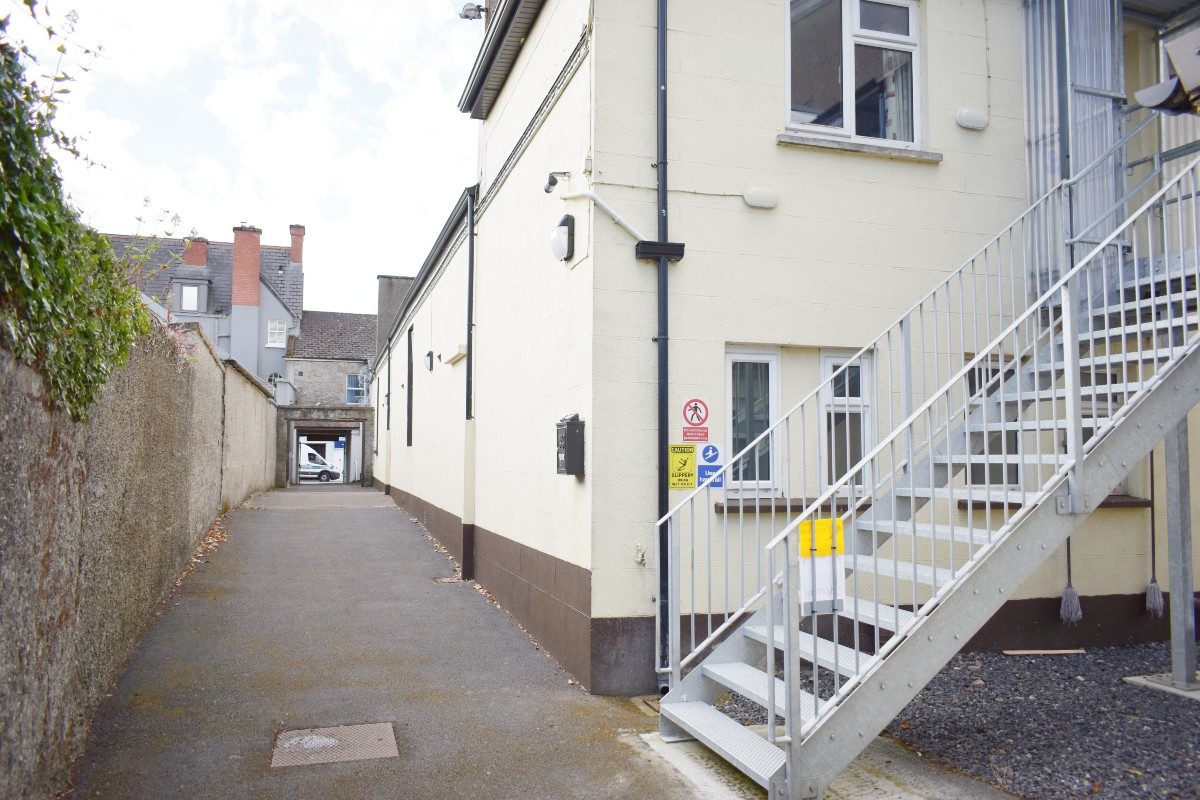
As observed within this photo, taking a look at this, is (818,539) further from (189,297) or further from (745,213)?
(189,297)

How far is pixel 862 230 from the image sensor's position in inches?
275

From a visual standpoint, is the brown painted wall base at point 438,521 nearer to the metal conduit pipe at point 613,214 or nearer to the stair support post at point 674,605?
the metal conduit pipe at point 613,214

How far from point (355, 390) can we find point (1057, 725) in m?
38.8

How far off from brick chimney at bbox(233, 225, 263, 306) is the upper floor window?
222 inches

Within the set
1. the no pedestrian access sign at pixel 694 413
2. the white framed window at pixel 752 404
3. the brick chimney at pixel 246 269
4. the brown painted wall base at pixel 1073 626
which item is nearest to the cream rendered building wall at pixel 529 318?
the no pedestrian access sign at pixel 694 413

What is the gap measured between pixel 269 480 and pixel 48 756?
25.3 m

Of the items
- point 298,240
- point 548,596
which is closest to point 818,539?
point 548,596

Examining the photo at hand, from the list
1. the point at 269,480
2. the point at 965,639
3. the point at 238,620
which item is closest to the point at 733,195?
the point at 965,639

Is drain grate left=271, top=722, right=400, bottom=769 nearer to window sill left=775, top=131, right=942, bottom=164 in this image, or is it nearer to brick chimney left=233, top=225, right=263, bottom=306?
window sill left=775, top=131, right=942, bottom=164

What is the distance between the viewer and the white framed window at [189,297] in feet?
122

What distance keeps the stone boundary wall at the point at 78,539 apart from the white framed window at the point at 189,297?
29.7m

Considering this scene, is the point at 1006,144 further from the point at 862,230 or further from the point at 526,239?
the point at 526,239

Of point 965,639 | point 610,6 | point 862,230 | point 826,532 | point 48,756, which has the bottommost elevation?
point 48,756

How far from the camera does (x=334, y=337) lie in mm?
42750
